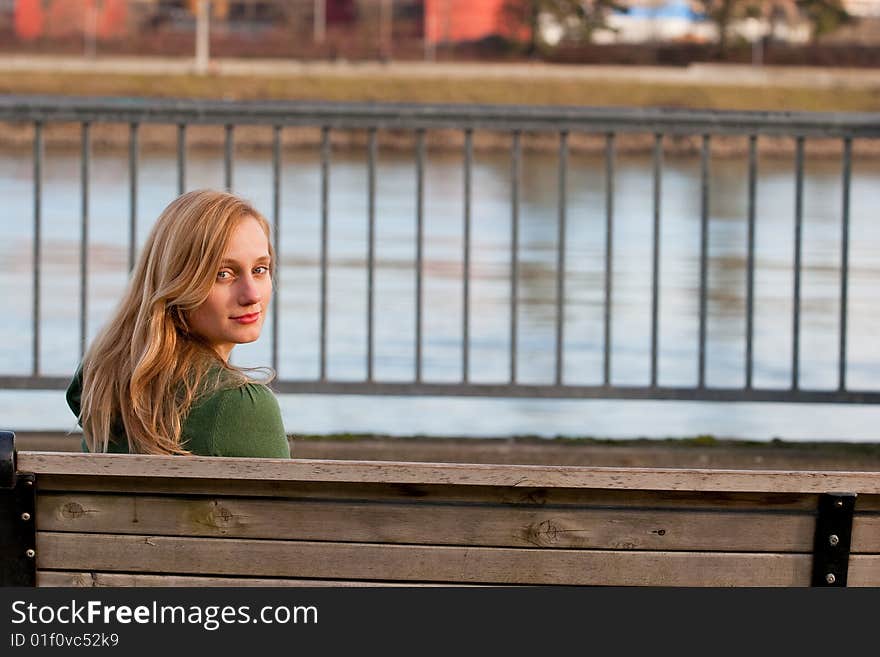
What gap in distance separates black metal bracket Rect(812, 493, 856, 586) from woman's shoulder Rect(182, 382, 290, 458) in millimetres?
789

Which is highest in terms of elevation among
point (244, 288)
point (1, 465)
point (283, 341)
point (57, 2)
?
point (57, 2)

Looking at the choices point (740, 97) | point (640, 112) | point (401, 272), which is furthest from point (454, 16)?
point (640, 112)

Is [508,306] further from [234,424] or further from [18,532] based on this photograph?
[18,532]

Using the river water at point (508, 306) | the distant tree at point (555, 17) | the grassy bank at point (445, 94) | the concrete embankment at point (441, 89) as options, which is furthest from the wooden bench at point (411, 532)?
the distant tree at point (555, 17)

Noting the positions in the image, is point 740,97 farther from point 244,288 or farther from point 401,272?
point 244,288

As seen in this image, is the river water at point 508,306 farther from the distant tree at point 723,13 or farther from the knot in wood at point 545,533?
the distant tree at point 723,13

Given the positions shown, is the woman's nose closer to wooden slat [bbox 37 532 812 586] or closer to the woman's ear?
the woman's ear

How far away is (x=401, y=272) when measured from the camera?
1210cm

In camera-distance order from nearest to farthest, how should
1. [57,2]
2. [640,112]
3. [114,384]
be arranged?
[114,384] → [640,112] → [57,2]

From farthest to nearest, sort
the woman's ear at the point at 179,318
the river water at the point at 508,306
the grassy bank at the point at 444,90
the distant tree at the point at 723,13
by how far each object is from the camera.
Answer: the distant tree at the point at 723,13 < the grassy bank at the point at 444,90 < the river water at the point at 508,306 < the woman's ear at the point at 179,318

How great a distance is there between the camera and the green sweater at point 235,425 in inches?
105

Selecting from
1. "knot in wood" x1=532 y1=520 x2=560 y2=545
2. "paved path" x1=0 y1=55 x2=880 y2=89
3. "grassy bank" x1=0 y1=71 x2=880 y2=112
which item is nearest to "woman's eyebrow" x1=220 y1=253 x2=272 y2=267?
"knot in wood" x1=532 y1=520 x2=560 y2=545

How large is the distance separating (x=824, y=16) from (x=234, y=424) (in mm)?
80684
